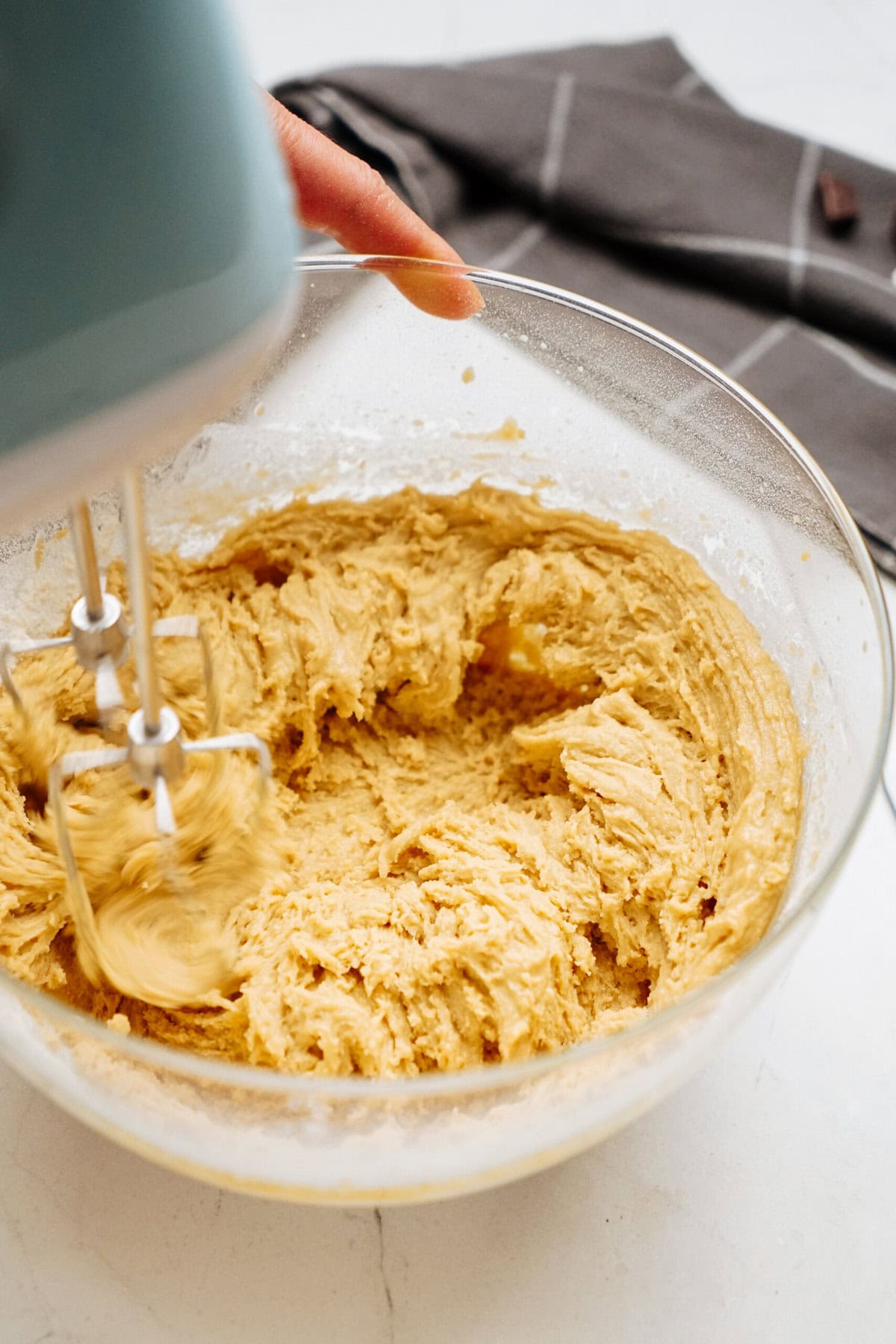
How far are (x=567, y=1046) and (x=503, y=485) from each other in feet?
1.64

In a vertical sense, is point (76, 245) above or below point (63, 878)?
above

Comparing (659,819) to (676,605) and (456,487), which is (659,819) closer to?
(676,605)

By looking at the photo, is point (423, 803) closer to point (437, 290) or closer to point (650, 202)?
point (437, 290)

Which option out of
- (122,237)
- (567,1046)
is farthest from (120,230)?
(567,1046)

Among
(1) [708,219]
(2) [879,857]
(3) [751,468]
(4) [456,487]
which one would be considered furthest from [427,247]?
(2) [879,857]

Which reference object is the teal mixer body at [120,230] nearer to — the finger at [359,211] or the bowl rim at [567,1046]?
the bowl rim at [567,1046]

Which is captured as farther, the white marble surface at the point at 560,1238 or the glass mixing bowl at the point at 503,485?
the white marble surface at the point at 560,1238

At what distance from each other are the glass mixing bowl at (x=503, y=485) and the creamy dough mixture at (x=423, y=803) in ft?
0.13

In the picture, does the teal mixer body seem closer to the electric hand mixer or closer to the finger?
the electric hand mixer

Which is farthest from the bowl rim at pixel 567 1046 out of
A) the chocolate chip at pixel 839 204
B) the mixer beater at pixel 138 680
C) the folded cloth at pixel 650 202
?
the chocolate chip at pixel 839 204

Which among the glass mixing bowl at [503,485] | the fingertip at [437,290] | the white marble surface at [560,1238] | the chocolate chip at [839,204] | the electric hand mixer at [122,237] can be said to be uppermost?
the electric hand mixer at [122,237]

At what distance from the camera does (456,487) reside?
1.07m

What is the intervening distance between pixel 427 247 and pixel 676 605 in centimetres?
39

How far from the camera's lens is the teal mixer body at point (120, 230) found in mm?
358
